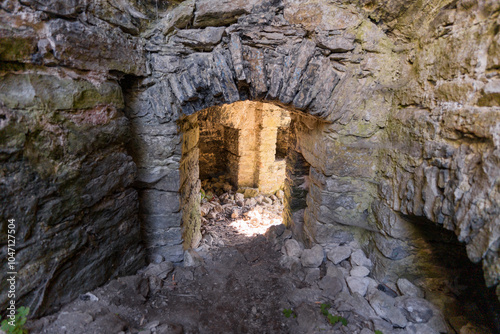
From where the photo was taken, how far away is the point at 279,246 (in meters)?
3.29

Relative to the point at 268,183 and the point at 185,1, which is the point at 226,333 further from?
the point at 268,183

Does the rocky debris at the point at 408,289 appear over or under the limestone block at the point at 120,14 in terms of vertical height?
under

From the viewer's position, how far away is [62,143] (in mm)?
1588

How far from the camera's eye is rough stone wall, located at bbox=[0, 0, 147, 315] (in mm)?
1361

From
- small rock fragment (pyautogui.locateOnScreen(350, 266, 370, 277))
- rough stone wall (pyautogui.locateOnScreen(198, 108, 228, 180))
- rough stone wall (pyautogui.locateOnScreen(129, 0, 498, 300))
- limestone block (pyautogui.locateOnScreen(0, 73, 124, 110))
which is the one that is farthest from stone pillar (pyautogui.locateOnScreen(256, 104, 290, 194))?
limestone block (pyautogui.locateOnScreen(0, 73, 124, 110))

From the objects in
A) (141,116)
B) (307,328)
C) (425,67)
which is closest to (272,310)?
(307,328)

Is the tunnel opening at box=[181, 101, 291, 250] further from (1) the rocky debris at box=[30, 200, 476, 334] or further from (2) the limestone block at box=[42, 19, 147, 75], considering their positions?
(2) the limestone block at box=[42, 19, 147, 75]

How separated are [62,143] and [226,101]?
131 centimetres

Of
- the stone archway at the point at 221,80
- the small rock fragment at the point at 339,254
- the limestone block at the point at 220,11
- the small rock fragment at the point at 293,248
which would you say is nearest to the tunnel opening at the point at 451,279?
the small rock fragment at the point at 339,254

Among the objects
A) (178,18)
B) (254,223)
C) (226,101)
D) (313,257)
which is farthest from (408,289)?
(254,223)

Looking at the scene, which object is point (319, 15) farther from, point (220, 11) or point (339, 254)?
point (339, 254)

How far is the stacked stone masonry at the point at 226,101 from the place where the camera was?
1395 mm

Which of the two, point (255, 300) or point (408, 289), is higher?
point (408, 289)

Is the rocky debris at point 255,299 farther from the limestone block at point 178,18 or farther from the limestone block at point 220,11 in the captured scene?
the limestone block at point 220,11
